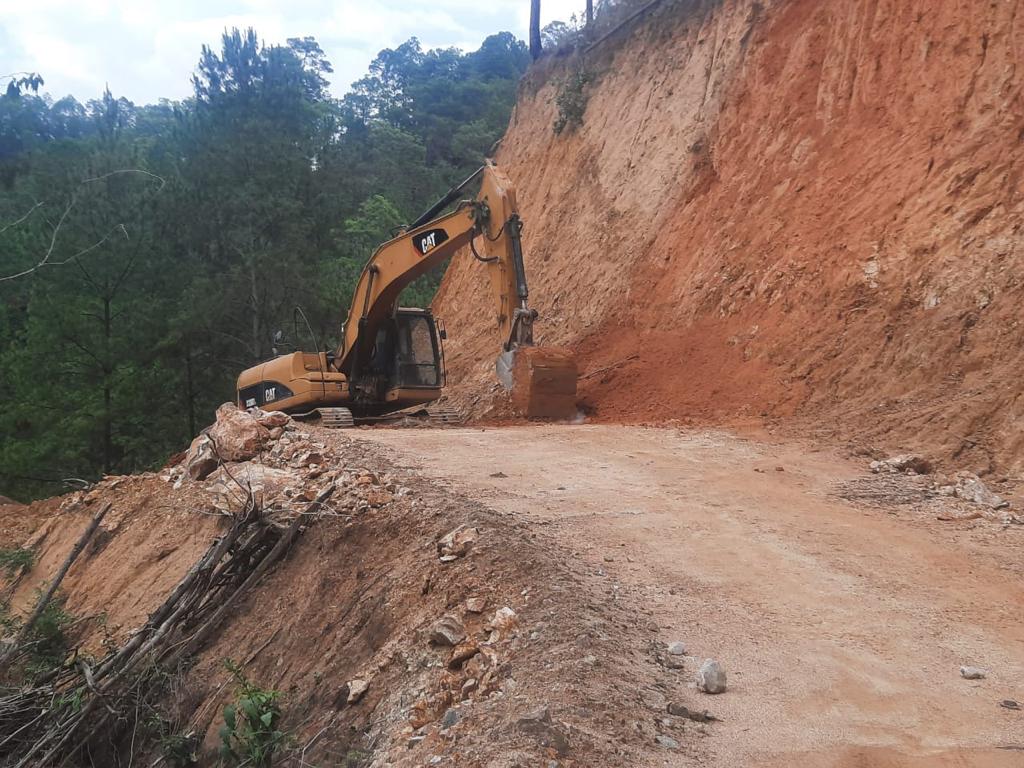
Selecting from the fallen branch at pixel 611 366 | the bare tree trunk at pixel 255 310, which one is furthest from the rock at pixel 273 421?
the bare tree trunk at pixel 255 310

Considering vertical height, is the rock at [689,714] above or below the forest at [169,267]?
below

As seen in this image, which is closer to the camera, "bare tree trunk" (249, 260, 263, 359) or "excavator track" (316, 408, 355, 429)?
"excavator track" (316, 408, 355, 429)

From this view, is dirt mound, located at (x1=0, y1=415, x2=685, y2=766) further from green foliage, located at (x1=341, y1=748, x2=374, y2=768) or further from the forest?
the forest

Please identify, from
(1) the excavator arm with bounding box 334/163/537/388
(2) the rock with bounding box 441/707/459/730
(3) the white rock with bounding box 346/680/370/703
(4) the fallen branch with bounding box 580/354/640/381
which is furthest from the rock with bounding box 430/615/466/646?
(4) the fallen branch with bounding box 580/354/640/381

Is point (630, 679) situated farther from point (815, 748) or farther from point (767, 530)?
point (767, 530)

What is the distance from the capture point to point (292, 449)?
28.5 feet

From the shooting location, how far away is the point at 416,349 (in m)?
13.8

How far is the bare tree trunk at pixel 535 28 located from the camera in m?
23.3

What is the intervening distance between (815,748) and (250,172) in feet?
81.8

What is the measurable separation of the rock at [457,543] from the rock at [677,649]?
5.30ft

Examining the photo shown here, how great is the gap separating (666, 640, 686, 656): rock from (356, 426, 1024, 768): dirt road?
0.25 ft

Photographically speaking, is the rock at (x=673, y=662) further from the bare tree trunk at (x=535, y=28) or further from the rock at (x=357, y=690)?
the bare tree trunk at (x=535, y=28)

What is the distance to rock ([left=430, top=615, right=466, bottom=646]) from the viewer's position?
4355 millimetres

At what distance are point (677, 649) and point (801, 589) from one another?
50.1 inches
